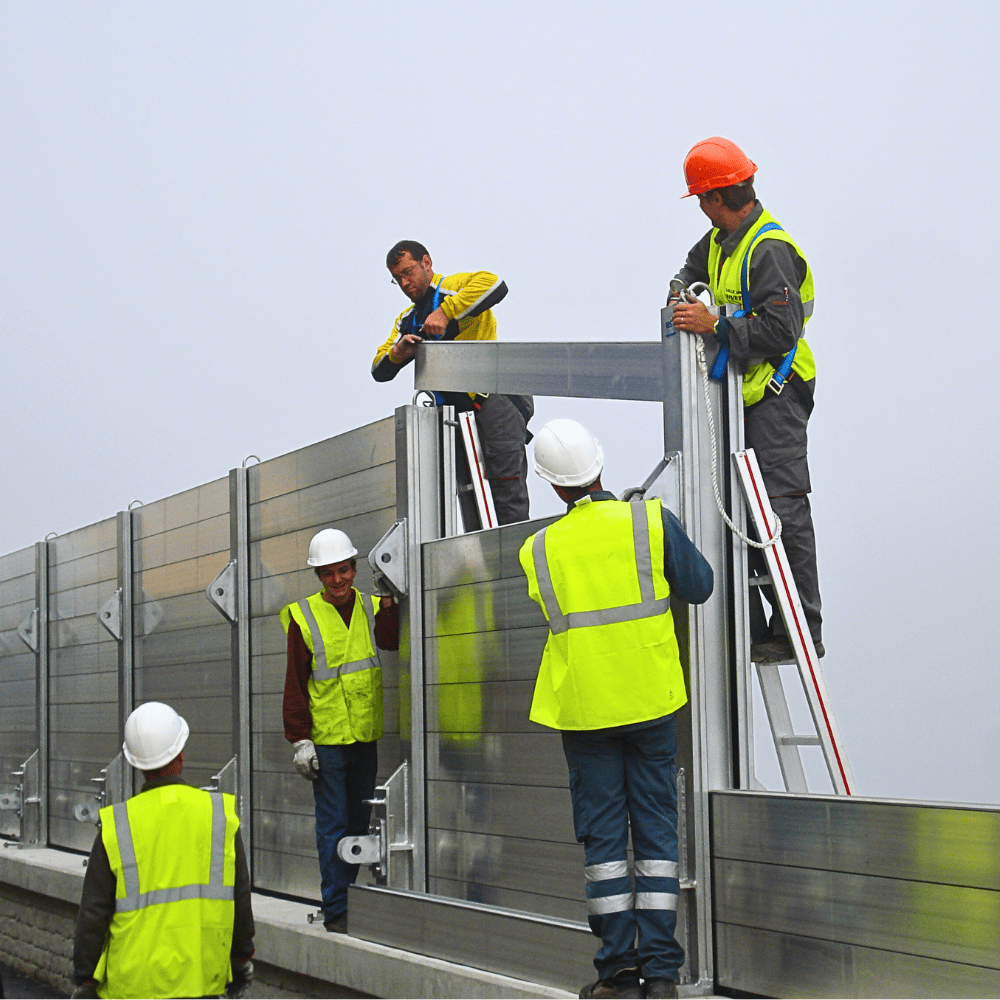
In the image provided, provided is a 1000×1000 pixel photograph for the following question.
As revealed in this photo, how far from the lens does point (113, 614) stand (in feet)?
31.8

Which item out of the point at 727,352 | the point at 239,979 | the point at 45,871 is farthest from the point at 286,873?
the point at 727,352

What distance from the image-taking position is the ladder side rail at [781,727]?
477cm

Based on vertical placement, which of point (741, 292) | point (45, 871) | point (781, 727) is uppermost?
point (741, 292)

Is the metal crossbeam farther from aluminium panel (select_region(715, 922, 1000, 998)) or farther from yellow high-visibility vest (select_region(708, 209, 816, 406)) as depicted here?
aluminium panel (select_region(715, 922, 1000, 998))

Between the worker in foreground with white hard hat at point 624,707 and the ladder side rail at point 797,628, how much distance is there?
47 cm

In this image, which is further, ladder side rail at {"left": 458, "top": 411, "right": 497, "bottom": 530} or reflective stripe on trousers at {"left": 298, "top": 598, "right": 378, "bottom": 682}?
ladder side rail at {"left": 458, "top": 411, "right": 497, "bottom": 530}

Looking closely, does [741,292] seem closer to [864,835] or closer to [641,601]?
[641,601]

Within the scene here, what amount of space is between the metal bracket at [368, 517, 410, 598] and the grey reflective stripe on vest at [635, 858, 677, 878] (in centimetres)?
233

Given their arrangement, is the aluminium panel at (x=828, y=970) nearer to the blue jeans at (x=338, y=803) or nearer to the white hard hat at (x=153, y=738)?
the white hard hat at (x=153, y=738)

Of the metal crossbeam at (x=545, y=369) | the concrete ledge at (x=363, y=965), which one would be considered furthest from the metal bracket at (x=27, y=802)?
the metal crossbeam at (x=545, y=369)

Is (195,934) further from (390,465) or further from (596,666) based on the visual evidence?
(390,465)

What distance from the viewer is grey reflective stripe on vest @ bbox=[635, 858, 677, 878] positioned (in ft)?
13.6

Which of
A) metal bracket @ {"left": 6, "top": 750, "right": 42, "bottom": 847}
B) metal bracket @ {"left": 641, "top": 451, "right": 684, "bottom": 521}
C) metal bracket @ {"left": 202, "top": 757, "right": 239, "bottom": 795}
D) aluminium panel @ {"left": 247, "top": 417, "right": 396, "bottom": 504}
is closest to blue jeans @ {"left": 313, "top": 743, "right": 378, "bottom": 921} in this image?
aluminium panel @ {"left": 247, "top": 417, "right": 396, "bottom": 504}

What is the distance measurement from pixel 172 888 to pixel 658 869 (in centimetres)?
138
